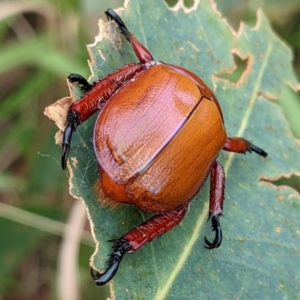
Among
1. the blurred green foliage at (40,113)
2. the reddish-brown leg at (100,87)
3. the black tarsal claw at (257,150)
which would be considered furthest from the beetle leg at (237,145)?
the blurred green foliage at (40,113)

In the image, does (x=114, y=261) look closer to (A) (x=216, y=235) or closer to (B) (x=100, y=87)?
(A) (x=216, y=235)

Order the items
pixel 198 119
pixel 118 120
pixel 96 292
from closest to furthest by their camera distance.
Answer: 1. pixel 118 120
2. pixel 198 119
3. pixel 96 292

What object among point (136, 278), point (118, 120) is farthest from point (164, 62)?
point (136, 278)

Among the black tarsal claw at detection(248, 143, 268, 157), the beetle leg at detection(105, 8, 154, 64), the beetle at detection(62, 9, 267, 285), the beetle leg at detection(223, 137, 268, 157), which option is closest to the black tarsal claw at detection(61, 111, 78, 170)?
the beetle at detection(62, 9, 267, 285)

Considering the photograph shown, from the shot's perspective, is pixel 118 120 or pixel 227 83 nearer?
pixel 118 120

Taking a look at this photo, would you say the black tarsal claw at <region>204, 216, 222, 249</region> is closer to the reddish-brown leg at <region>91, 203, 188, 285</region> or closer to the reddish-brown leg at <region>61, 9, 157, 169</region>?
the reddish-brown leg at <region>91, 203, 188, 285</region>

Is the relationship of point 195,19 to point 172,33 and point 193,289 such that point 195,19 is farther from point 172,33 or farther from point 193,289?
point 193,289
